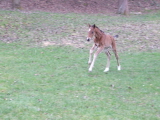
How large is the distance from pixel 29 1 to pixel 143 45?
1562cm

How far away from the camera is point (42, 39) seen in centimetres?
1678

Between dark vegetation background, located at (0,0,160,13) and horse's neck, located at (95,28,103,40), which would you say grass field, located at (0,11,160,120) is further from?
dark vegetation background, located at (0,0,160,13)

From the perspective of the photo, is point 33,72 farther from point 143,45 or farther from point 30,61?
point 143,45

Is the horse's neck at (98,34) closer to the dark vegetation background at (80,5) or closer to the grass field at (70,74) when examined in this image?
the grass field at (70,74)

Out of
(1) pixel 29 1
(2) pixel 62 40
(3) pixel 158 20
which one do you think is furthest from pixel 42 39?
(1) pixel 29 1

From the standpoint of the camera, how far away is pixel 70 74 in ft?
34.7

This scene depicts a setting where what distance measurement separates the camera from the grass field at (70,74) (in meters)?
7.15

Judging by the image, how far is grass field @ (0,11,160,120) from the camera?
715cm

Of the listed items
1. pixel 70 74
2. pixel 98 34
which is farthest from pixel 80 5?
pixel 70 74

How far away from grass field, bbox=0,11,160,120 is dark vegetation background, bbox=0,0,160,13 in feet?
20.4

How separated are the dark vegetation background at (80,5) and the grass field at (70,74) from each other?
20.4ft

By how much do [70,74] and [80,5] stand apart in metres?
20.0

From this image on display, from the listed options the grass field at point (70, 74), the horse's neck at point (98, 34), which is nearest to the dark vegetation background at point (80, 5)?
the grass field at point (70, 74)

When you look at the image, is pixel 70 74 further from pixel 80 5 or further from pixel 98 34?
pixel 80 5
